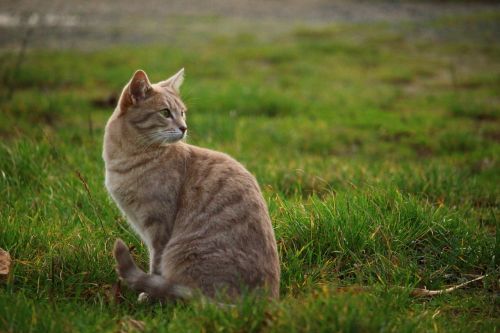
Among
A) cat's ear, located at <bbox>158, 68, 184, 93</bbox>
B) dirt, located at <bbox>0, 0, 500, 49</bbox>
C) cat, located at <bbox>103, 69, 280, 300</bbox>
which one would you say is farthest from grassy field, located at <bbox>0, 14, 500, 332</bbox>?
dirt, located at <bbox>0, 0, 500, 49</bbox>

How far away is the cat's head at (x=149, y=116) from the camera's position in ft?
11.3

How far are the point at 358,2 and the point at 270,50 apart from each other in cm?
1157

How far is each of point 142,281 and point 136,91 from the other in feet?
3.86

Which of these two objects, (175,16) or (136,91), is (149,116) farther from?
(175,16)

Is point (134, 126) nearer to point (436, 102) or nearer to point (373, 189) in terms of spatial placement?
point (373, 189)

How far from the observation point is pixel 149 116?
3492mm

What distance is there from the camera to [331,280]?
11.3ft

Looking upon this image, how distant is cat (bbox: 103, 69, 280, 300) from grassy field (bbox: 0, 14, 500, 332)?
19 centimetres

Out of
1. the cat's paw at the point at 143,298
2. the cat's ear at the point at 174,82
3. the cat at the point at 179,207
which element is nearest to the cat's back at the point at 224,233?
the cat at the point at 179,207

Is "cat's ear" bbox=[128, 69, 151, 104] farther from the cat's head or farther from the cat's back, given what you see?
the cat's back

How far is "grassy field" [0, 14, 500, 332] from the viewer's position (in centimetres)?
294

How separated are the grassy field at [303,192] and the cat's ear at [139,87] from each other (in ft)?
2.13

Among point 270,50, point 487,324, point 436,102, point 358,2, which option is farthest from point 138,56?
point 358,2

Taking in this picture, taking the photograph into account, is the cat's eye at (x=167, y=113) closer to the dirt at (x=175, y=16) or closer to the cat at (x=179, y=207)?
the cat at (x=179, y=207)
